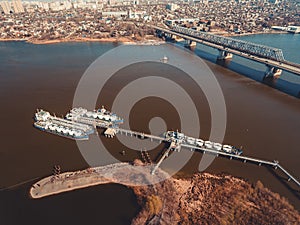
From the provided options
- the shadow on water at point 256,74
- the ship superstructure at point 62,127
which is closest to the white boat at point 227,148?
the ship superstructure at point 62,127

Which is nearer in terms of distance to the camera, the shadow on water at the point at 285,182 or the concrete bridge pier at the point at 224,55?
the shadow on water at the point at 285,182

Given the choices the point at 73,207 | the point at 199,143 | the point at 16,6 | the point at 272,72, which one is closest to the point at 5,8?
the point at 16,6

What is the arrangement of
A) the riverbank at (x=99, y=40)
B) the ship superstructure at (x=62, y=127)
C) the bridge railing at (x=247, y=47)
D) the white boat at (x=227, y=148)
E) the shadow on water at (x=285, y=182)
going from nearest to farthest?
1. the shadow on water at (x=285, y=182)
2. the white boat at (x=227, y=148)
3. the ship superstructure at (x=62, y=127)
4. the bridge railing at (x=247, y=47)
5. the riverbank at (x=99, y=40)

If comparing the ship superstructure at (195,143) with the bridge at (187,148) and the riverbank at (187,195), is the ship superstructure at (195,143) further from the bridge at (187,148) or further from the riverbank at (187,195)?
the riverbank at (187,195)

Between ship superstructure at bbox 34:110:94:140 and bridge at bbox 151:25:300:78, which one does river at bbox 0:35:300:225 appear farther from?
bridge at bbox 151:25:300:78

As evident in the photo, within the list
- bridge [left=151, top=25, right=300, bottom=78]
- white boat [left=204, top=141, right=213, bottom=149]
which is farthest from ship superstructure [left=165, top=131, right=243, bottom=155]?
bridge [left=151, top=25, right=300, bottom=78]

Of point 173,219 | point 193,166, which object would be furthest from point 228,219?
point 193,166

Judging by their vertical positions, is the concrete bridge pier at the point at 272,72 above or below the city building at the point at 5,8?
below
